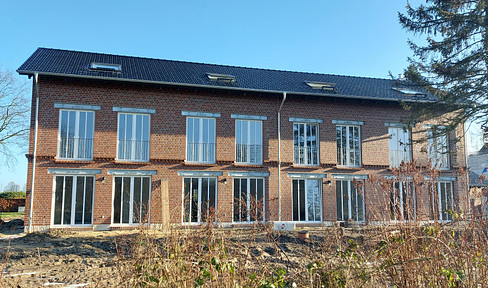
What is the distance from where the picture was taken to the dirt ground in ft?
18.7

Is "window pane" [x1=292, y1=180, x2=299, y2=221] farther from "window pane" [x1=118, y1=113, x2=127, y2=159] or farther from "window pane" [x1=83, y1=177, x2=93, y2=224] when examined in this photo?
"window pane" [x1=83, y1=177, x2=93, y2=224]

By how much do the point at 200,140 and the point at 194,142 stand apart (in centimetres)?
27

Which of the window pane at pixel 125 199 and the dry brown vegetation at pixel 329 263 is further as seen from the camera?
the window pane at pixel 125 199

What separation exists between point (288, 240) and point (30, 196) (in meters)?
9.49

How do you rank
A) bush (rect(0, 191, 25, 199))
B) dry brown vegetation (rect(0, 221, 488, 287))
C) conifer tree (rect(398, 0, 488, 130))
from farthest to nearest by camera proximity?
bush (rect(0, 191, 25, 199)) → conifer tree (rect(398, 0, 488, 130)) → dry brown vegetation (rect(0, 221, 488, 287))

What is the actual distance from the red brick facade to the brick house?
0.04 metres

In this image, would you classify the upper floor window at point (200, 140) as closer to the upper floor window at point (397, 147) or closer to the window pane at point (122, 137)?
the window pane at point (122, 137)

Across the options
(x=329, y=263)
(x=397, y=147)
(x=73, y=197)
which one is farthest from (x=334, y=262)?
(x=397, y=147)

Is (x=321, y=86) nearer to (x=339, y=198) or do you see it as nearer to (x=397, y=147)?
(x=397, y=147)

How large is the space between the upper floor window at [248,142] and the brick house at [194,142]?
0.04 metres

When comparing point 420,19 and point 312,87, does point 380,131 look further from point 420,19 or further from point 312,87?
point 420,19

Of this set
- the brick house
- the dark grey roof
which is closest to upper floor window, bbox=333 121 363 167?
the brick house

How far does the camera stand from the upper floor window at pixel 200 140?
1520 centimetres

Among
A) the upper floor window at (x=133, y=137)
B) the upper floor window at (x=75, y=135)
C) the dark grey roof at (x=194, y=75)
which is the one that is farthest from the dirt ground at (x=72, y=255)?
the dark grey roof at (x=194, y=75)
